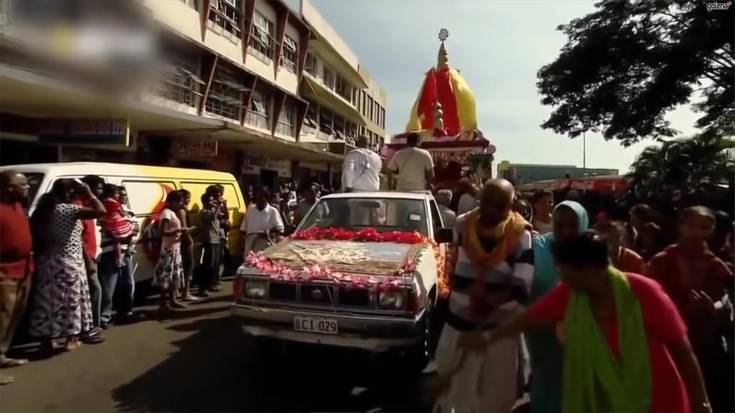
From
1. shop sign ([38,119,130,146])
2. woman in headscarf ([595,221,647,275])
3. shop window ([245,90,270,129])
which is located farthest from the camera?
shop window ([245,90,270,129])

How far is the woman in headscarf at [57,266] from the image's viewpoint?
5.01 meters

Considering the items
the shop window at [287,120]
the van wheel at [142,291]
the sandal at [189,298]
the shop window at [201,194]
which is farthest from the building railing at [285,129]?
the sandal at [189,298]

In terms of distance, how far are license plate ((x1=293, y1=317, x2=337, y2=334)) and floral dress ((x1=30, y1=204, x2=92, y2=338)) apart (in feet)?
7.87

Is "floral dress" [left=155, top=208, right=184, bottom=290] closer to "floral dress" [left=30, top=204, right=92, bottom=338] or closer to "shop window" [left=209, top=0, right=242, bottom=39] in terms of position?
"floral dress" [left=30, top=204, right=92, bottom=338]

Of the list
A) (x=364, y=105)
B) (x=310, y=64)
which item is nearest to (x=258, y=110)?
(x=310, y=64)

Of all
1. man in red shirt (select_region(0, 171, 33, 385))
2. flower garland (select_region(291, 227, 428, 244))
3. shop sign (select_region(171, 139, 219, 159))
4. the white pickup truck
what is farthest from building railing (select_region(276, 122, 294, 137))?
the white pickup truck

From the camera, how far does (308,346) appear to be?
4.45 metres

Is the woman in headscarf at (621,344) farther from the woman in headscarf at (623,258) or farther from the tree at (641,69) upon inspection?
the tree at (641,69)

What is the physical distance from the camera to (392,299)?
4.20 m

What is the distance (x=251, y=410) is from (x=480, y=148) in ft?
25.3

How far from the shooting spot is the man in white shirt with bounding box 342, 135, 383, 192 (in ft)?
23.7

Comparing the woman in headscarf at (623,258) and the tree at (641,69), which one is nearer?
the woman in headscarf at (623,258)

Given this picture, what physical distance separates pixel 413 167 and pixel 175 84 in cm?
531

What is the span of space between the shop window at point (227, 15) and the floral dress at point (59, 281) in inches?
387
